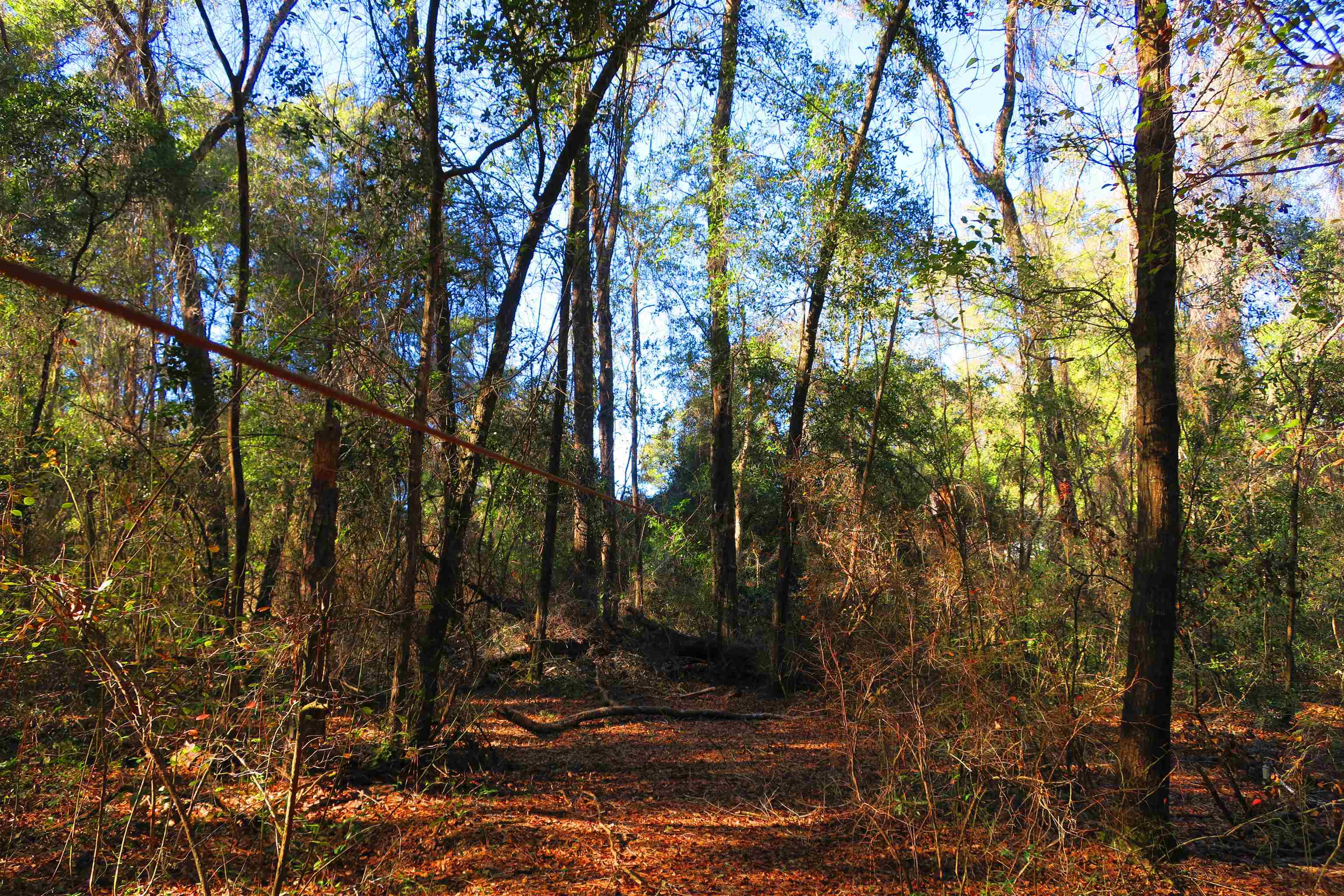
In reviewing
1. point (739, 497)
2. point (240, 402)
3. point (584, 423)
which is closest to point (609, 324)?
point (584, 423)

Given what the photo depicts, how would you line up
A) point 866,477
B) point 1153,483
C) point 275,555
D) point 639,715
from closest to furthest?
1. point 1153,483
2. point 275,555
3. point 866,477
4. point 639,715

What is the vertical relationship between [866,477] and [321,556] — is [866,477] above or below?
above

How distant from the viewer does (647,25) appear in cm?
713

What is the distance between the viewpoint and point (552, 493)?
9.75m

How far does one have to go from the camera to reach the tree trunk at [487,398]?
5793 millimetres

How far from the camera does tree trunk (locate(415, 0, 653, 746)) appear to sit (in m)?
5.79

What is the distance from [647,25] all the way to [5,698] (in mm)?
6951

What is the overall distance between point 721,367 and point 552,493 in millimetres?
3278

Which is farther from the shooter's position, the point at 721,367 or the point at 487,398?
the point at 721,367

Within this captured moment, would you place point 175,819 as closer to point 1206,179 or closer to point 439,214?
point 439,214

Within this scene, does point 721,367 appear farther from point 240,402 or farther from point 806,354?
point 240,402

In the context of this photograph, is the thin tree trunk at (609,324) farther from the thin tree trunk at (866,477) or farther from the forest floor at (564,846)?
the forest floor at (564,846)

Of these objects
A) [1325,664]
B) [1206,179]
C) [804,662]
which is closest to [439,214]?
[1206,179]

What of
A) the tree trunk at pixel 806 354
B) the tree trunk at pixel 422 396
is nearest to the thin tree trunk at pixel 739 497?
the tree trunk at pixel 806 354
